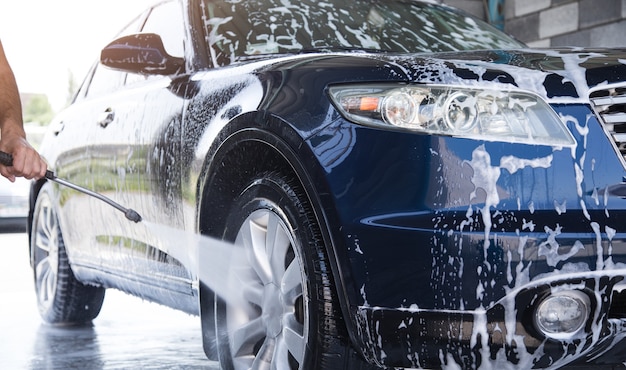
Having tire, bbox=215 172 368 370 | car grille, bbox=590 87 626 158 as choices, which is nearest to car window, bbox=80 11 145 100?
tire, bbox=215 172 368 370

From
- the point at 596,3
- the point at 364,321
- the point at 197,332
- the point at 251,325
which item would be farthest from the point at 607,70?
the point at 596,3

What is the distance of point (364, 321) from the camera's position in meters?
2.66

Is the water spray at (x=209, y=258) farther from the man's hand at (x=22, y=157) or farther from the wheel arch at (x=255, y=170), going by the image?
the man's hand at (x=22, y=157)

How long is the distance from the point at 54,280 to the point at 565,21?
647 cm

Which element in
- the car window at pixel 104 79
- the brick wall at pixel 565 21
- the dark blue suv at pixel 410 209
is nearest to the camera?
the dark blue suv at pixel 410 209

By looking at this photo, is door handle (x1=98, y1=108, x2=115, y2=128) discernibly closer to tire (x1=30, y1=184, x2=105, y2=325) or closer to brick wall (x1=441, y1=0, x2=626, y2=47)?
tire (x1=30, y1=184, x2=105, y2=325)

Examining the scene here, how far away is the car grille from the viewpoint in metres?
2.56

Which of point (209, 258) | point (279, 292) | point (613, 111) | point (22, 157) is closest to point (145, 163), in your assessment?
point (209, 258)

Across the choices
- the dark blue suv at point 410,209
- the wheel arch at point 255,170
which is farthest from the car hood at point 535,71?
the wheel arch at point 255,170

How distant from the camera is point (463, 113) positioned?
8.61 ft

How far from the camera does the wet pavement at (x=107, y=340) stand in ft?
14.9

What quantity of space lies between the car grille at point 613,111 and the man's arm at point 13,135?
1406mm

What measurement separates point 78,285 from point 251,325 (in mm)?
2239

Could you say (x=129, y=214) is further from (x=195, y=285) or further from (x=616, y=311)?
(x=616, y=311)
